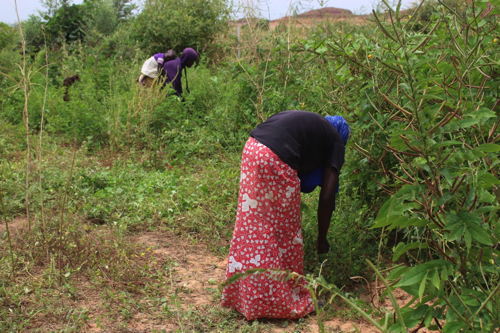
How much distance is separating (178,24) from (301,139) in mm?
9032

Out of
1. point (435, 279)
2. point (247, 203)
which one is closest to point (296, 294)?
point (247, 203)

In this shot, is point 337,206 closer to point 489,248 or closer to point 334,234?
point 334,234

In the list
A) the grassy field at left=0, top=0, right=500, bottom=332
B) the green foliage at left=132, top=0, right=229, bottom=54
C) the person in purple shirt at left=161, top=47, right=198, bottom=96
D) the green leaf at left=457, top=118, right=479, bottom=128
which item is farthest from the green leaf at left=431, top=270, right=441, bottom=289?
the green foliage at left=132, top=0, right=229, bottom=54

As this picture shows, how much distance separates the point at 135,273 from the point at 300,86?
8.97 feet

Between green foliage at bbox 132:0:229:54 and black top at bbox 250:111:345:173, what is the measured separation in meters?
8.80

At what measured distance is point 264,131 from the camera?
8.99ft

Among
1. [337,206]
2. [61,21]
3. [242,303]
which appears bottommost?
[242,303]

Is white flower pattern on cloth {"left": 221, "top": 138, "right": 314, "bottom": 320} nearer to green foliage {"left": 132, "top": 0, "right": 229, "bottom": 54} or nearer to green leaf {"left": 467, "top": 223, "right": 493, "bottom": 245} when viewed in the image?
green leaf {"left": 467, "top": 223, "right": 493, "bottom": 245}

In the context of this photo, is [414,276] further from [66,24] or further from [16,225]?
[66,24]

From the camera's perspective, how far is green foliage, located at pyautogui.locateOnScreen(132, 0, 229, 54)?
1089 centimetres

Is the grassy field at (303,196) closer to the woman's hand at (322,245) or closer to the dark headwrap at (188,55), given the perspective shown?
the woman's hand at (322,245)

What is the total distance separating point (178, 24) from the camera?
1089 centimetres

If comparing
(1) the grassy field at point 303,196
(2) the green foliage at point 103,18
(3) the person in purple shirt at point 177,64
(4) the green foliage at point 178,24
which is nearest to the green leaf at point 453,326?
(1) the grassy field at point 303,196

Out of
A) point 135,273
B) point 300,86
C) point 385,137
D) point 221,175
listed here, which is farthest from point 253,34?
point 135,273
